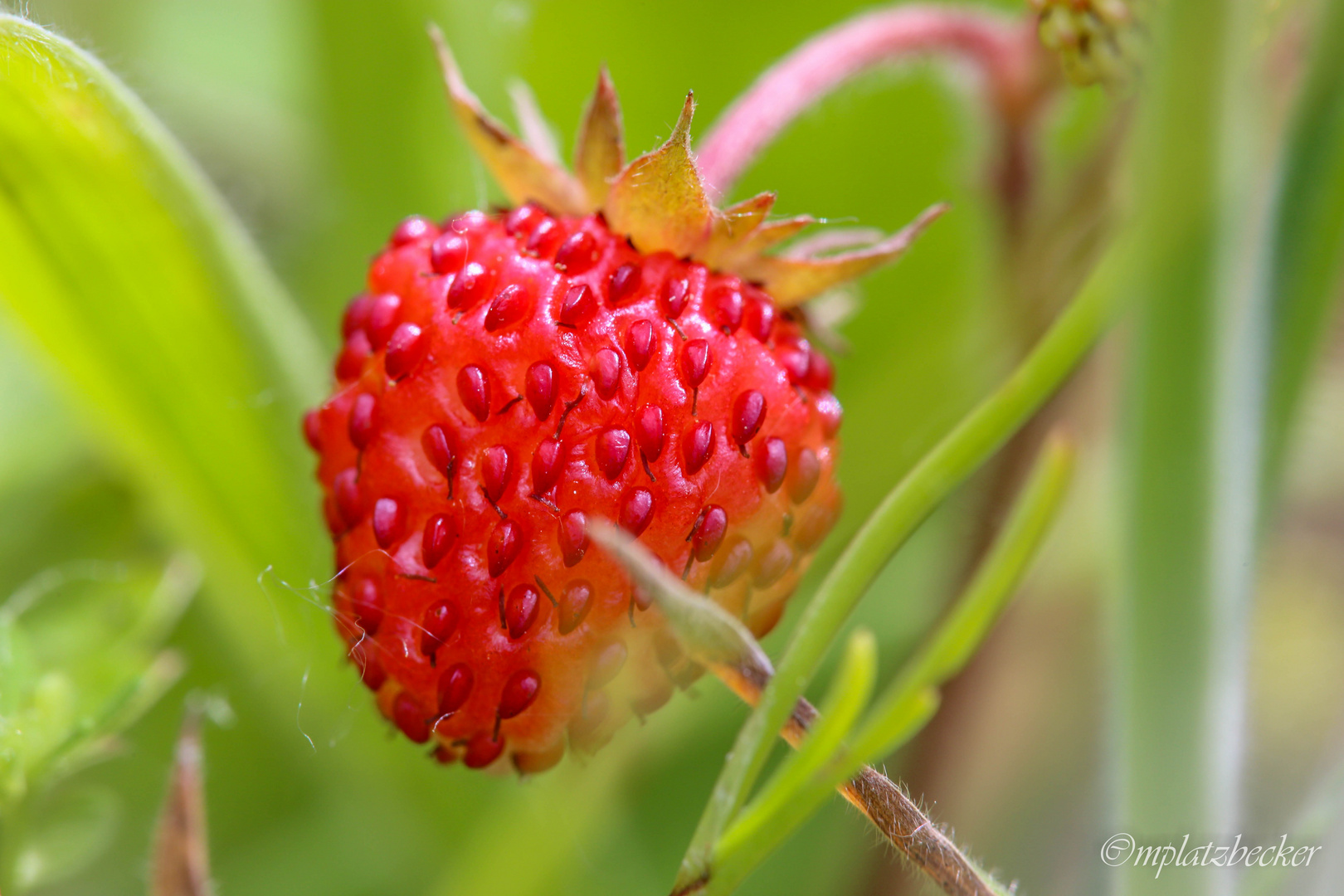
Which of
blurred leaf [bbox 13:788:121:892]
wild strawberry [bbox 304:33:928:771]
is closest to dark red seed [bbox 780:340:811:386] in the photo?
wild strawberry [bbox 304:33:928:771]

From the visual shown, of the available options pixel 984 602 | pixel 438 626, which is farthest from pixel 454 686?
pixel 984 602

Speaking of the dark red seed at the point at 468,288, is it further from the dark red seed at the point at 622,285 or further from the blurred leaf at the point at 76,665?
the blurred leaf at the point at 76,665

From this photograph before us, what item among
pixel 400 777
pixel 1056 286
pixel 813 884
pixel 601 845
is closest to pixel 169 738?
pixel 400 777

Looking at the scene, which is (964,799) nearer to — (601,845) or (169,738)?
(601,845)

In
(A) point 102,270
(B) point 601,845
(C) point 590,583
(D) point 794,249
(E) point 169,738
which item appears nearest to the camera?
(C) point 590,583

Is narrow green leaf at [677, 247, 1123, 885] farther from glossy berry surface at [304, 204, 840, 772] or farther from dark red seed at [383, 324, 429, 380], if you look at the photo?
dark red seed at [383, 324, 429, 380]

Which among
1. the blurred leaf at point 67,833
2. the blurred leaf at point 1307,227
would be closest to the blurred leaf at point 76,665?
the blurred leaf at point 67,833

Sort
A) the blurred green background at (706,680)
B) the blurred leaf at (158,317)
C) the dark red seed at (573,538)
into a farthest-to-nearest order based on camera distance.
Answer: the blurred green background at (706,680) → the blurred leaf at (158,317) → the dark red seed at (573,538)
